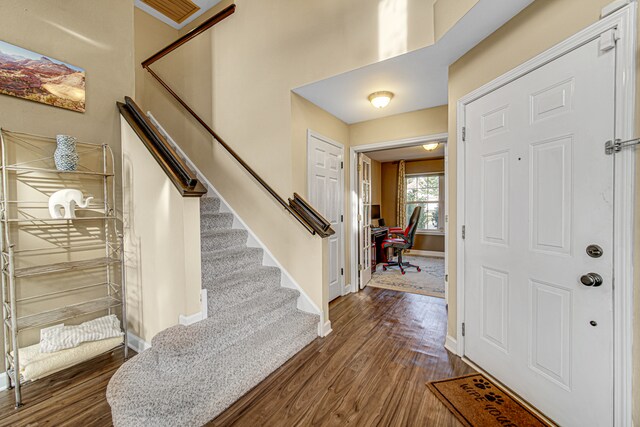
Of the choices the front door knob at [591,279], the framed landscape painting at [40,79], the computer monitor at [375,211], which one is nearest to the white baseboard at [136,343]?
the framed landscape painting at [40,79]

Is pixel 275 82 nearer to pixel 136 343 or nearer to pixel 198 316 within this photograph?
pixel 198 316

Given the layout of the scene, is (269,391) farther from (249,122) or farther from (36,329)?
(249,122)

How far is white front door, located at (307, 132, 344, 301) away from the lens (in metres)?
3.16

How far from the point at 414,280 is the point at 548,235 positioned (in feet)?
10.3

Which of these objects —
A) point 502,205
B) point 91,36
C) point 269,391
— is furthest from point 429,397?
point 91,36

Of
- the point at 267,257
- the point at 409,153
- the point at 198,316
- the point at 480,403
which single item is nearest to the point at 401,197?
the point at 409,153

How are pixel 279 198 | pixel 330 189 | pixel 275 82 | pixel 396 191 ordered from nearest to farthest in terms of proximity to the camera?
pixel 279 198 < pixel 275 82 < pixel 330 189 < pixel 396 191

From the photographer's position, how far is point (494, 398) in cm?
174

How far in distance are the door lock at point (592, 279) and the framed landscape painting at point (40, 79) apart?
11.8 ft

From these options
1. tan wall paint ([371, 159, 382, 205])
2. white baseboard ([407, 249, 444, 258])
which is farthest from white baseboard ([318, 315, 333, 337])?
white baseboard ([407, 249, 444, 258])

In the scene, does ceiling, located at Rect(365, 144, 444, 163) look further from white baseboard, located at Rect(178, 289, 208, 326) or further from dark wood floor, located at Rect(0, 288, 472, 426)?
white baseboard, located at Rect(178, 289, 208, 326)

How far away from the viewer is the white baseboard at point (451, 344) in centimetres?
227

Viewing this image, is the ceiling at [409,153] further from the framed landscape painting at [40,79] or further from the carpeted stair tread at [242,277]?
the framed landscape painting at [40,79]

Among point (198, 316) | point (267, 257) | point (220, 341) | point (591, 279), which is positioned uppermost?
point (591, 279)
